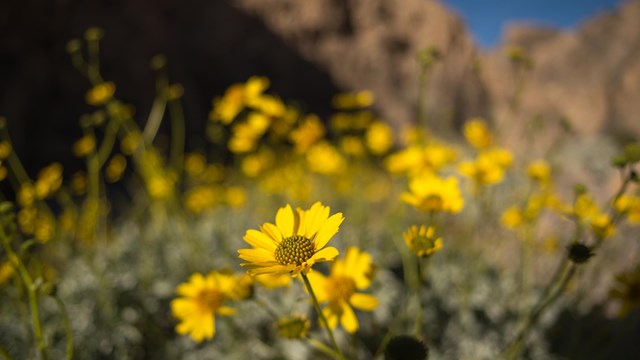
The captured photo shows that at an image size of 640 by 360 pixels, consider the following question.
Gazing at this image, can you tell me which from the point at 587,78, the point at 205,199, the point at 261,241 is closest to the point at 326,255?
the point at 261,241

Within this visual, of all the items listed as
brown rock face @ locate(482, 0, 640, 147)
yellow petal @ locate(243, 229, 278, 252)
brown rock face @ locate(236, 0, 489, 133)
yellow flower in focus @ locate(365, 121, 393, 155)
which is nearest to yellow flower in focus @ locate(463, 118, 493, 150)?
yellow flower in focus @ locate(365, 121, 393, 155)

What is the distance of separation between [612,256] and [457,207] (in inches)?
72.6

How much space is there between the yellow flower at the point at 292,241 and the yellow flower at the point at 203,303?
1.54 ft

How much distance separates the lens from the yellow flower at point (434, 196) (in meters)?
1.12

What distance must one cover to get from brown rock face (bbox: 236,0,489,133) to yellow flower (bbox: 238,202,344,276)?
7429mm

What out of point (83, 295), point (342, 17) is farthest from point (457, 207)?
point (342, 17)

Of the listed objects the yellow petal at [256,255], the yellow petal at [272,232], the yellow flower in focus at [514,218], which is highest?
the yellow flower in focus at [514,218]

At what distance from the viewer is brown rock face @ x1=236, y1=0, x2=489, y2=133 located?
7.77m

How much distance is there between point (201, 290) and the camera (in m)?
1.27

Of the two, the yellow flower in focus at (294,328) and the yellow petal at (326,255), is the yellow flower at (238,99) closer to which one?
the yellow flower in focus at (294,328)

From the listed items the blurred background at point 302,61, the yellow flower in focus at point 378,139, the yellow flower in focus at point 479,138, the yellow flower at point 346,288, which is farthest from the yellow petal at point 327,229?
the blurred background at point 302,61

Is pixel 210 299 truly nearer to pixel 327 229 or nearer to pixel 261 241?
pixel 261 241

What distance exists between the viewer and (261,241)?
2.50 feet

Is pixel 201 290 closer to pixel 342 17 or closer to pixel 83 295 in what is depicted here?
pixel 83 295
